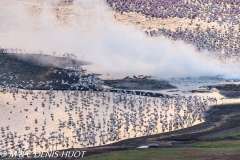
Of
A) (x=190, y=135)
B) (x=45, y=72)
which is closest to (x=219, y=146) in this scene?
(x=190, y=135)

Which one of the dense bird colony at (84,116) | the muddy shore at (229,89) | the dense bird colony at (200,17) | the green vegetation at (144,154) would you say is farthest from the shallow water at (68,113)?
the dense bird colony at (200,17)

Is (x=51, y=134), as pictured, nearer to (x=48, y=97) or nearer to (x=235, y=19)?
(x=48, y=97)

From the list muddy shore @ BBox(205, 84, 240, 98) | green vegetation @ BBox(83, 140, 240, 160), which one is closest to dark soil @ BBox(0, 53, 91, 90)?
muddy shore @ BBox(205, 84, 240, 98)

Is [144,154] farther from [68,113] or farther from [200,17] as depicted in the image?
[200,17]

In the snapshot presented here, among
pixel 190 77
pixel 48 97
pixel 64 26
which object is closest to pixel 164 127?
pixel 48 97

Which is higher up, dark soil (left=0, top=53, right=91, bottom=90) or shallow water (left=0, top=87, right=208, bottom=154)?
dark soil (left=0, top=53, right=91, bottom=90)

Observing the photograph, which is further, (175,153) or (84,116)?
(84,116)

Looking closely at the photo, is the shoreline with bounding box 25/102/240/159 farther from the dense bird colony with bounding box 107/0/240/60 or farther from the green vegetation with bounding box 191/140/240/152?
the dense bird colony with bounding box 107/0/240/60

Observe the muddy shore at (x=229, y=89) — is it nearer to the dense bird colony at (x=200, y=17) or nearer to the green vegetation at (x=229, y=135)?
the dense bird colony at (x=200, y=17)
